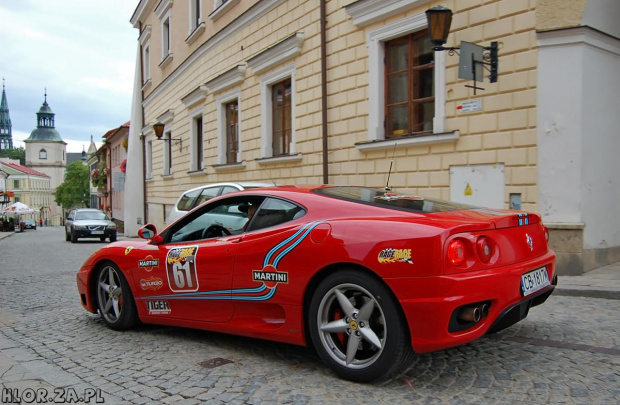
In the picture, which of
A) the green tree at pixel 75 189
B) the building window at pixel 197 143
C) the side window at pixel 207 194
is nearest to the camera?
the side window at pixel 207 194

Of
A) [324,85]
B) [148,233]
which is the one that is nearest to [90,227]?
[324,85]

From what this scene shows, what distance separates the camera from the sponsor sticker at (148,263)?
15.4 ft

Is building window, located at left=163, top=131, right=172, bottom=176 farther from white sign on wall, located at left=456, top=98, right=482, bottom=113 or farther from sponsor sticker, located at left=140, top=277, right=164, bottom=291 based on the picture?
sponsor sticker, located at left=140, top=277, right=164, bottom=291

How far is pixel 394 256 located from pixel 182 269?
6.63 feet

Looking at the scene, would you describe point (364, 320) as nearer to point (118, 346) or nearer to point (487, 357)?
point (487, 357)

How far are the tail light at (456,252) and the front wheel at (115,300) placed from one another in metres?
3.11

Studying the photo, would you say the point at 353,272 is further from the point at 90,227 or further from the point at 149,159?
the point at 149,159

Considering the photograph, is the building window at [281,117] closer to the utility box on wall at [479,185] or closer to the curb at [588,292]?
the utility box on wall at [479,185]

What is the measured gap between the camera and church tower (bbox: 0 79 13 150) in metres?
149

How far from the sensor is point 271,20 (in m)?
13.7

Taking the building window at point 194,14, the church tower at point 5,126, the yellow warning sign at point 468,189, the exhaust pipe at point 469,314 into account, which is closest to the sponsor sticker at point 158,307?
the exhaust pipe at point 469,314

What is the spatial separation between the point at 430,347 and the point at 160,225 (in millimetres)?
20792

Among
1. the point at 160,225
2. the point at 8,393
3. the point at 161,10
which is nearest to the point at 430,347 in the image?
the point at 8,393

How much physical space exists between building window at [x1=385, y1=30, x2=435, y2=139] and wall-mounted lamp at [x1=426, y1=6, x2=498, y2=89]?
85cm
